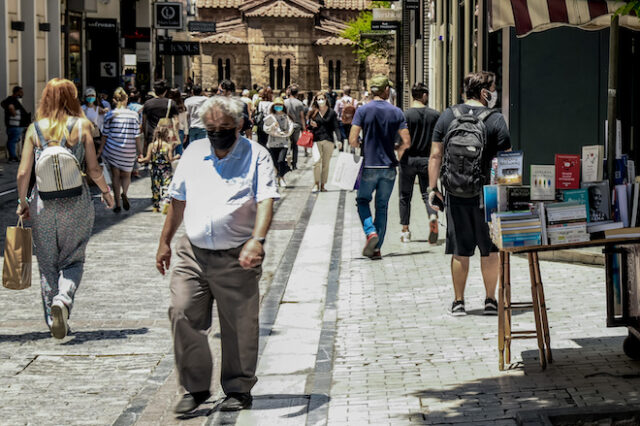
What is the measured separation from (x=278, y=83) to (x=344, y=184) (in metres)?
103

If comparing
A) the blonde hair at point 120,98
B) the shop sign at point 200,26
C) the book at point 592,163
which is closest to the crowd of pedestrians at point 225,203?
the book at point 592,163

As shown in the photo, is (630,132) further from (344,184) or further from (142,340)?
(142,340)

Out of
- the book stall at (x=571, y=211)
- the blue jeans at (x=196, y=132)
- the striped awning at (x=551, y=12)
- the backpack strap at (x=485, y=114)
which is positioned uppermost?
the striped awning at (x=551, y=12)

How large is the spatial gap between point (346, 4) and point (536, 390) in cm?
10688

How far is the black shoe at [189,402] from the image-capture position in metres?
6.44

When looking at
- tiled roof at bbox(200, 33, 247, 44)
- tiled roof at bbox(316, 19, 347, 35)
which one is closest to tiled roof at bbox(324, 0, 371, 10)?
tiled roof at bbox(316, 19, 347, 35)

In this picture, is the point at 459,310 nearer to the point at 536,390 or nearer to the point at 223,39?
the point at 536,390

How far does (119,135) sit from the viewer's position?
1659cm

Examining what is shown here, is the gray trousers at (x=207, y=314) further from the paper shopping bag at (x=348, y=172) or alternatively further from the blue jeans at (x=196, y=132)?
the blue jeans at (x=196, y=132)

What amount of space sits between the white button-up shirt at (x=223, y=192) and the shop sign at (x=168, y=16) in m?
41.1

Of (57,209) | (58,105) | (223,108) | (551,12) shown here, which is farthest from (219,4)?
(223,108)

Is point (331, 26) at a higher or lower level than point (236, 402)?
higher

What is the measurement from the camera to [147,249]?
13.3 meters

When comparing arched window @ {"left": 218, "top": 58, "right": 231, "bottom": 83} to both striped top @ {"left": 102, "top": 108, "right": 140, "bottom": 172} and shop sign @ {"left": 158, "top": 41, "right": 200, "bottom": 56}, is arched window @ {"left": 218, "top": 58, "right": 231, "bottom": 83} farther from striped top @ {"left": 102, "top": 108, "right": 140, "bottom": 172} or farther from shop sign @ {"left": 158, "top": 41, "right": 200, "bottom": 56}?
striped top @ {"left": 102, "top": 108, "right": 140, "bottom": 172}
